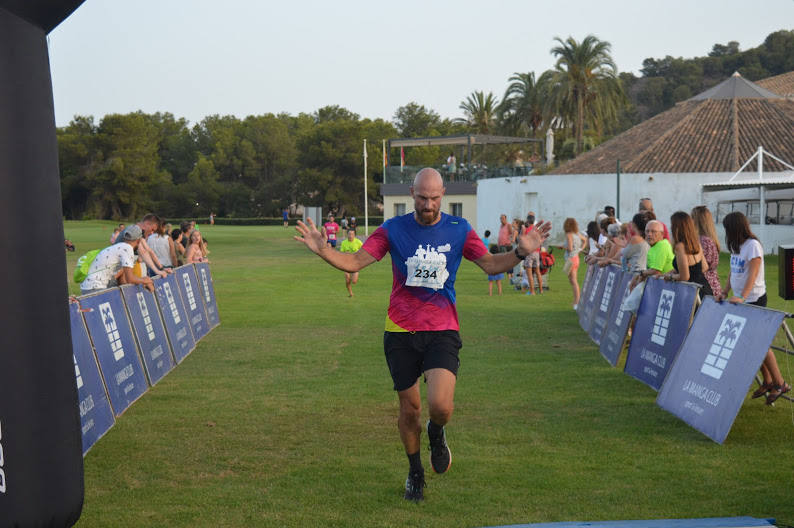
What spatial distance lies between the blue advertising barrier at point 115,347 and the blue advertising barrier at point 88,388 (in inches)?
8.2

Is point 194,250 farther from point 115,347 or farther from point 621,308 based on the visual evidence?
point 621,308

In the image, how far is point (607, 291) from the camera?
1343 cm

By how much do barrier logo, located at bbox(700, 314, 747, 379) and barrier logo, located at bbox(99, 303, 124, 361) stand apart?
5.68 m

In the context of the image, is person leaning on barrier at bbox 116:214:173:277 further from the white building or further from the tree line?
the tree line

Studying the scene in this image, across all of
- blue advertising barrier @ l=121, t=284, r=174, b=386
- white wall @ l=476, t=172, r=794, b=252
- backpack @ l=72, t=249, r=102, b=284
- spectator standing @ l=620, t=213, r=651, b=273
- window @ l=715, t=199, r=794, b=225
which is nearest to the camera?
blue advertising barrier @ l=121, t=284, r=174, b=386

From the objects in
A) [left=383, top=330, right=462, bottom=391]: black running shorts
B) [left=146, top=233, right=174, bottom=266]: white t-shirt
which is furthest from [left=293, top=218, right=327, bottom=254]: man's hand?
[left=146, top=233, right=174, bottom=266]: white t-shirt

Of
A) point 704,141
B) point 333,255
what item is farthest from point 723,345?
point 704,141

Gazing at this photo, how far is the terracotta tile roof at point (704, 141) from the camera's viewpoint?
4484 cm

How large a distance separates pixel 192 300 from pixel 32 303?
34.3 feet

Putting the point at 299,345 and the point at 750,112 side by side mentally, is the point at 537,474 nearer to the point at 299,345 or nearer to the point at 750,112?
the point at 299,345

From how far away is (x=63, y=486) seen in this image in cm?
434

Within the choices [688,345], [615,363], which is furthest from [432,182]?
[615,363]

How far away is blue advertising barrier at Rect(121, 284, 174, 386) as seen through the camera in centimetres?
1003

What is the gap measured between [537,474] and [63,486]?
3.47 meters
